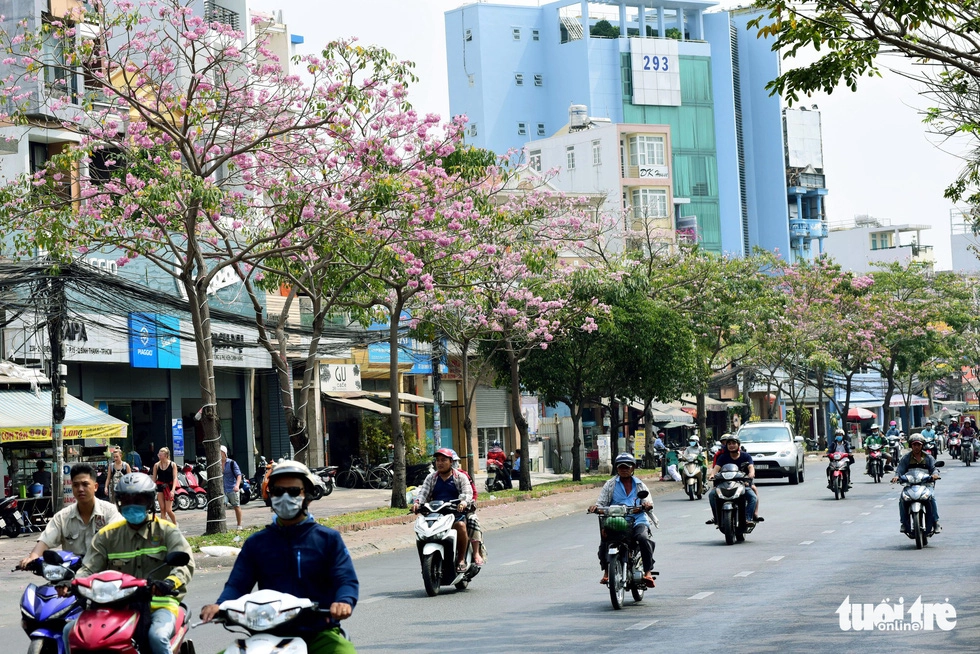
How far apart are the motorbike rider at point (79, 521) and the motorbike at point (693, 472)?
24172 millimetres

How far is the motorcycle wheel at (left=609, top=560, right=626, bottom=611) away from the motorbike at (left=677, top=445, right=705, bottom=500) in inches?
762

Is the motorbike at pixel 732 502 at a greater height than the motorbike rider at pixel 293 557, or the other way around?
the motorbike rider at pixel 293 557

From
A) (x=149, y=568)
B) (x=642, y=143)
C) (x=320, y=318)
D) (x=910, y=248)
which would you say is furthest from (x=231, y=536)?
(x=910, y=248)

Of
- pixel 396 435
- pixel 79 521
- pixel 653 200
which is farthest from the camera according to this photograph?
pixel 653 200

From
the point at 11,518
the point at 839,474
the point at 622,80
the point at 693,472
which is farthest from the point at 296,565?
the point at 622,80

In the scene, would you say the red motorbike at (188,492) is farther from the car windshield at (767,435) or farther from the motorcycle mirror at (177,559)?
the motorcycle mirror at (177,559)

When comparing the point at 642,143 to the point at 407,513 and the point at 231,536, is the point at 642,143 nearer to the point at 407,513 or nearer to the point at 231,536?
the point at 407,513

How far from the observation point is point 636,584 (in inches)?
515

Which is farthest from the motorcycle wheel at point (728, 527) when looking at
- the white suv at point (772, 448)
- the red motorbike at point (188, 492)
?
the white suv at point (772, 448)

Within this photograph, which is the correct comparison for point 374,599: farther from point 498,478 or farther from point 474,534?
point 498,478

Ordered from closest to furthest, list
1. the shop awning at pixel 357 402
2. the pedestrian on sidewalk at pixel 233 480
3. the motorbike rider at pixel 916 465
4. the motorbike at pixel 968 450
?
the motorbike rider at pixel 916 465, the pedestrian on sidewalk at pixel 233 480, the shop awning at pixel 357 402, the motorbike at pixel 968 450

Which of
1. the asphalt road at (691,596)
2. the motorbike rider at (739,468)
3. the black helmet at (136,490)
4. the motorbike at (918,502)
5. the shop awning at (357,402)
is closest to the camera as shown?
the black helmet at (136,490)

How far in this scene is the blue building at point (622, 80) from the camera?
3415 inches

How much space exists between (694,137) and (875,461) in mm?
53484
